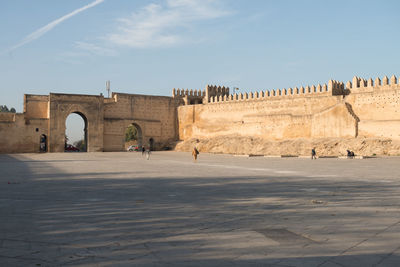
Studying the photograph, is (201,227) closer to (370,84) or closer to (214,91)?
(370,84)

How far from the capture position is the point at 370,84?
24.2m

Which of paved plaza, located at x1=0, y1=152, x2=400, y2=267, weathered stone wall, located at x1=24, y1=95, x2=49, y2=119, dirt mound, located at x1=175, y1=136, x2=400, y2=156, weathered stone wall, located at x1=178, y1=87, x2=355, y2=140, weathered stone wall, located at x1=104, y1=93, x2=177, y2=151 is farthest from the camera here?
weathered stone wall, located at x1=104, y1=93, x2=177, y2=151

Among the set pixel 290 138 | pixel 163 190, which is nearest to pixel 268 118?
pixel 290 138

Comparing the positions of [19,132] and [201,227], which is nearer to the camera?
[201,227]

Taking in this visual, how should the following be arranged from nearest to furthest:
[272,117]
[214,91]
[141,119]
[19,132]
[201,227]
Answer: [201,227] → [272,117] → [19,132] → [141,119] → [214,91]

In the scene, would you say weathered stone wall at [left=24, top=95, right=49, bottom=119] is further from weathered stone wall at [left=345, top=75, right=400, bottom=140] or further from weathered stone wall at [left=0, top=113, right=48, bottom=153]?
weathered stone wall at [left=345, top=75, right=400, bottom=140]

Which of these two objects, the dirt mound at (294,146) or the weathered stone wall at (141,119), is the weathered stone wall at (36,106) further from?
the dirt mound at (294,146)

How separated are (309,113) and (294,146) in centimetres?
257

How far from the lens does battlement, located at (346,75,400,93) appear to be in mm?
22734

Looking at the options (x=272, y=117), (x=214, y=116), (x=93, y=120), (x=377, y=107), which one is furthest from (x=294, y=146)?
(x=93, y=120)

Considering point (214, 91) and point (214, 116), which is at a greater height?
point (214, 91)

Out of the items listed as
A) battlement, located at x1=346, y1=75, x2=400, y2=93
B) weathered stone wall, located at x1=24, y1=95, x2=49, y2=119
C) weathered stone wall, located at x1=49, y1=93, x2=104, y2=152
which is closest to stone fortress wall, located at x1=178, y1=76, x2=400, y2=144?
battlement, located at x1=346, y1=75, x2=400, y2=93

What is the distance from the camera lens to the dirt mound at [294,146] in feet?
72.0

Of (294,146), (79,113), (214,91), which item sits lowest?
(294,146)
